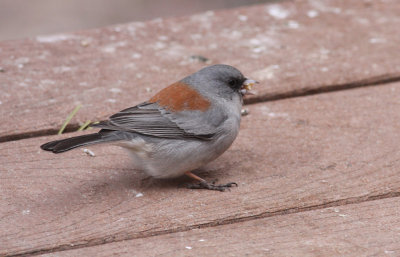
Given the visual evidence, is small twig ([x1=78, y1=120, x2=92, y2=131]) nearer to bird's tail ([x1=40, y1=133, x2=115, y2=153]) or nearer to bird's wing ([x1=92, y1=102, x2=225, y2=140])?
bird's wing ([x1=92, y1=102, x2=225, y2=140])

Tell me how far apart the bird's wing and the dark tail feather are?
6.3 inches

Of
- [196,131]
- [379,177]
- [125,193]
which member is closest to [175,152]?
[196,131]

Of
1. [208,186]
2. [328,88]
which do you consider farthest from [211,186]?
[328,88]

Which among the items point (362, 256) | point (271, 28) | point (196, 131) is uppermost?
point (271, 28)

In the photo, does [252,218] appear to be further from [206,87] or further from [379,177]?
[206,87]

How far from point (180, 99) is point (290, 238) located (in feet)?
3.19

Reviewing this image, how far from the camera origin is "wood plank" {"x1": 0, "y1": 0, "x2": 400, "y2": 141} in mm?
3072

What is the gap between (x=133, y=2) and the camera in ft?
25.4

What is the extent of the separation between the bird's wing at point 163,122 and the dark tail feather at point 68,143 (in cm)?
16

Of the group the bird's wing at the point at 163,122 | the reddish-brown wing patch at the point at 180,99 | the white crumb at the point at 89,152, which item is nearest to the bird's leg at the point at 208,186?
the bird's wing at the point at 163,122

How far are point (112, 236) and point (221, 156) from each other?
0.94 m

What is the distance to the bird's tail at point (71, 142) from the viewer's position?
2.31 metres

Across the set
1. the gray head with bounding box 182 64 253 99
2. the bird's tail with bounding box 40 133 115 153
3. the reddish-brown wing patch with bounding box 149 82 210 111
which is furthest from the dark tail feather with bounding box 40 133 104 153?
the gray head with bounding box 182 64 253 99

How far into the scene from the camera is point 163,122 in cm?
270
